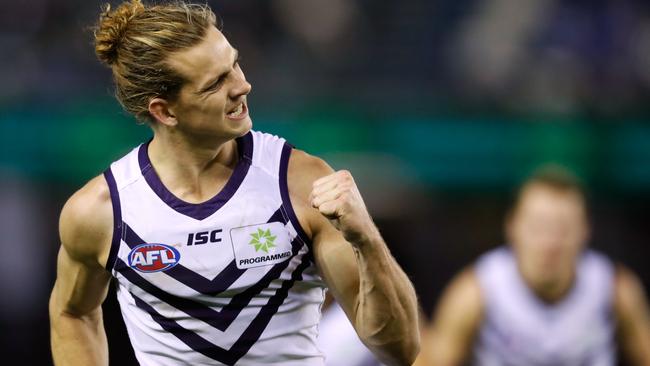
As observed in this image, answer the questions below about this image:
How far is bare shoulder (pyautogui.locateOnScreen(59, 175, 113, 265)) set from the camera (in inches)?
159

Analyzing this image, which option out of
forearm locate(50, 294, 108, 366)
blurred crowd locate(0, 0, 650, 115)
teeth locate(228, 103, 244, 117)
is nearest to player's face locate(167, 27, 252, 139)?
teeth locate(228, 103, 244, 117)

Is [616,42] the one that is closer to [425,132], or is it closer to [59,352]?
[425,132]

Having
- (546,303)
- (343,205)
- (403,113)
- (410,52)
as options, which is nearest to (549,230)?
(546,303)

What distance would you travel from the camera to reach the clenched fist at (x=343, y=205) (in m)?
3.60

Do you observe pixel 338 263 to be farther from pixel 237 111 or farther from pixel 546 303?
pixel 546 303

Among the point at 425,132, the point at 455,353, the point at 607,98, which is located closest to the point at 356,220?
the point at 455,353

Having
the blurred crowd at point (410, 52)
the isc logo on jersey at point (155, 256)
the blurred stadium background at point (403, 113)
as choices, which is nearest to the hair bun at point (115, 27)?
the isc logo on jersey at point (155, 256)

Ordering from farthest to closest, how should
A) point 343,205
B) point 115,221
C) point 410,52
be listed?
point 410,52, point 115,221, point 343,205

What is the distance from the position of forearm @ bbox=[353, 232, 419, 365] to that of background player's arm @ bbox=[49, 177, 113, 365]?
864mm

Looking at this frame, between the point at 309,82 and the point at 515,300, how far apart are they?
3624 mm

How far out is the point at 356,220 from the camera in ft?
12.0

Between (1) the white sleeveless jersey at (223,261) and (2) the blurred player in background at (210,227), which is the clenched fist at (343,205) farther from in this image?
(1) the white sleeveless jersey at (223,261)

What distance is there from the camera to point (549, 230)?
23.9 feet

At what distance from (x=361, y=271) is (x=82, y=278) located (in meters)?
1.04
